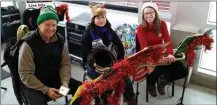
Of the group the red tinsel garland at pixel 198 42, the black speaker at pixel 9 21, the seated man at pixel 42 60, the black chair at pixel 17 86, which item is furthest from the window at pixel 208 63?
the black speaker at pixel 9 21

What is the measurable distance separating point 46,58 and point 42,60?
0.04 m

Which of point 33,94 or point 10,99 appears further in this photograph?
point 10,99

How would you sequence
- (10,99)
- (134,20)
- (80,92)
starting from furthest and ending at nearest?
(134,20) < (10,99) < (80,92)

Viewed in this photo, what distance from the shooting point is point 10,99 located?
2623 mm

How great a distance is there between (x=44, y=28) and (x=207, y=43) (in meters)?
1.49

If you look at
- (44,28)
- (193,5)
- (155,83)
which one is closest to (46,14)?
(44,28)

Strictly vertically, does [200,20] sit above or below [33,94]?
above

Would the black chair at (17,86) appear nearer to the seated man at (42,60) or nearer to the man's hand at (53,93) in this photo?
the seated man at (42,60)

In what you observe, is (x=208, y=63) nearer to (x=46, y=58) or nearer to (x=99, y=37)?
(x=99, y=37)

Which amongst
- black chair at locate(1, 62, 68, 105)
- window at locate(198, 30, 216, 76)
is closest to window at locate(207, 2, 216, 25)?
window at locate(198, 30, 216, 76)

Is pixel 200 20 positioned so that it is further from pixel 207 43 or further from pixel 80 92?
pixel 80 92

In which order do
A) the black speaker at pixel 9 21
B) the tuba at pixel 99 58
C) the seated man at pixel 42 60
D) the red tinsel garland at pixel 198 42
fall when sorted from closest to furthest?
the seated man at pixel 42 60 < the tuba at pixel 99 58 < the red tinsel garland at pixel 198 42 < the black speaker at pixel 9 21

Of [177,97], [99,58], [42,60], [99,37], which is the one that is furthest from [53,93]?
[177,97]

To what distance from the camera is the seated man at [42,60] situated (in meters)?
1.83
